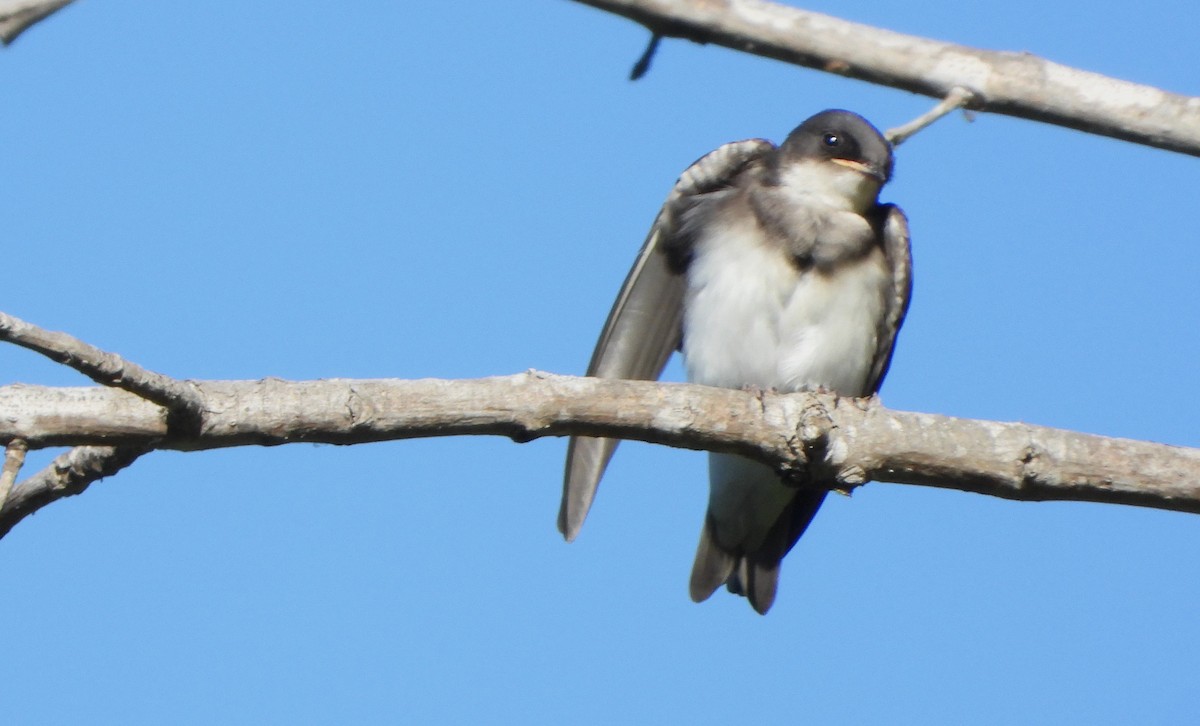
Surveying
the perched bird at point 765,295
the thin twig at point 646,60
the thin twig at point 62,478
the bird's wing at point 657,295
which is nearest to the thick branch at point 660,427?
the thin twig at point 62,478

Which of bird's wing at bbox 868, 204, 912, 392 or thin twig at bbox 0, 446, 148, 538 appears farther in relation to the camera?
bird's wing at bbox 868, 204, 912, 392

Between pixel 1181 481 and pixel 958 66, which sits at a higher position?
pixel 958 66

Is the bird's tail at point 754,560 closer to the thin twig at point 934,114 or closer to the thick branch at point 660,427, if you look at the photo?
the thick branch at point 660,427

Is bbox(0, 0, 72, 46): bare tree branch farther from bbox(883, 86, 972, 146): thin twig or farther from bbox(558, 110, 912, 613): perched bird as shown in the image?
bbox(558, 110, 912, 613): perched bird

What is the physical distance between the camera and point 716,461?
23.6 ft

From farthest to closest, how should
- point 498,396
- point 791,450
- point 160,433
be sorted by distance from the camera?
point 791,450 → point 498,396 → point 160,433

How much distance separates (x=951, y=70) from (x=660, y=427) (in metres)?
1.13

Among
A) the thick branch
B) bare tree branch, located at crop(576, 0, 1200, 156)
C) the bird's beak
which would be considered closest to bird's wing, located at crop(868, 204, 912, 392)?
the bird's beak

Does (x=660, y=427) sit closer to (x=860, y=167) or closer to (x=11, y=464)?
(x=11, y=464)

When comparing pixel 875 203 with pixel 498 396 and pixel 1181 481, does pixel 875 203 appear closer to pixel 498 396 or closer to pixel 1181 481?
pixel 1181 481

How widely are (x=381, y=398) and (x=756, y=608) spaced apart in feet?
12.2

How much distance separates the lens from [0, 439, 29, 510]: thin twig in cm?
321

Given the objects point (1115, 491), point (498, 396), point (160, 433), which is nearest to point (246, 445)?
point (160, 433)

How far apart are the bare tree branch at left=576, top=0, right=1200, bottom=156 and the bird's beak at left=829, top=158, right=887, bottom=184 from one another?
277cm
